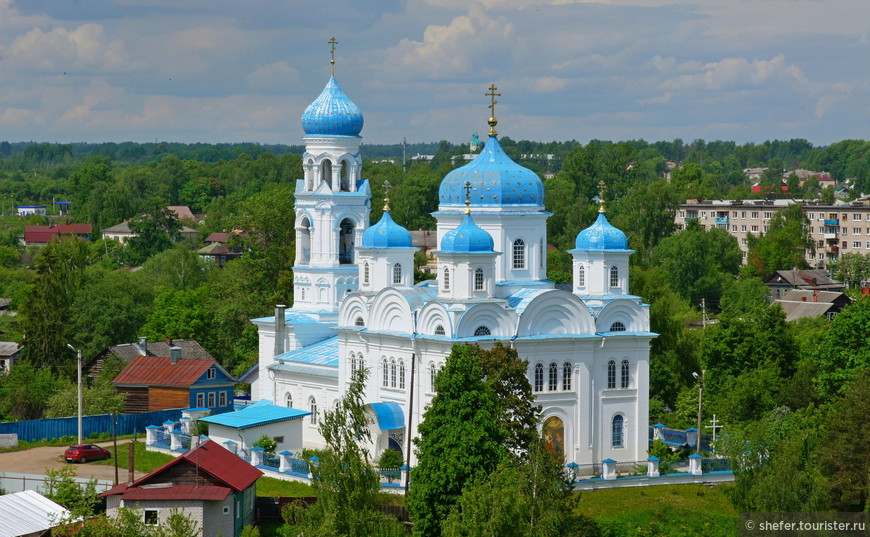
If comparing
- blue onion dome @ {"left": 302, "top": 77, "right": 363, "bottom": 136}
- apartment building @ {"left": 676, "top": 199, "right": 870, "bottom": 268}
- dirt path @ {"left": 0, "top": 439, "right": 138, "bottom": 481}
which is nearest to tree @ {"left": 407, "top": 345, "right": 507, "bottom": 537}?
dirt path @ {"left": 0, "top": 439, "right": 138, "bottom": 481}

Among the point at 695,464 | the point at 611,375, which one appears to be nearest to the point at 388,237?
the point at 611,375

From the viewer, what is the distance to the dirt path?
35.2 m

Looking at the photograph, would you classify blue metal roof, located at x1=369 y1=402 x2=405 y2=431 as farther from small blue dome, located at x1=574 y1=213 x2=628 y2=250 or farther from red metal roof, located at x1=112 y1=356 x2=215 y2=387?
red metal roof, located at x1=112 y1=356 x2=215 y2=387

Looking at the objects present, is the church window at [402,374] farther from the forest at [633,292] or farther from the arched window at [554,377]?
the forest at [633,292]

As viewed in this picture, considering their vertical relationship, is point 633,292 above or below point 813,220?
below

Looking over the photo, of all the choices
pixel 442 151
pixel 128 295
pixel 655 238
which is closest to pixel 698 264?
pixel 655 238

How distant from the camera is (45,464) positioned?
36375 millimetres

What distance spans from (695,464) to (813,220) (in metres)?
56.4

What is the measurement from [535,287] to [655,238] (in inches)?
1641

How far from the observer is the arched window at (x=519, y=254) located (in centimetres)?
3691

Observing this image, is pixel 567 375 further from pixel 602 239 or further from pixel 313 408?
pixel 313 408

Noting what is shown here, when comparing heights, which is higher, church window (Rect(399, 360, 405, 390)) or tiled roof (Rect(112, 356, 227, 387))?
church window (Rect(399, 360, 405, 390))

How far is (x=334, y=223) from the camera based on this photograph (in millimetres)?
41844

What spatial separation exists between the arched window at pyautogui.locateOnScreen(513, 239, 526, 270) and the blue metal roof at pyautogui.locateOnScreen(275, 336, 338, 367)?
18.3 ft
